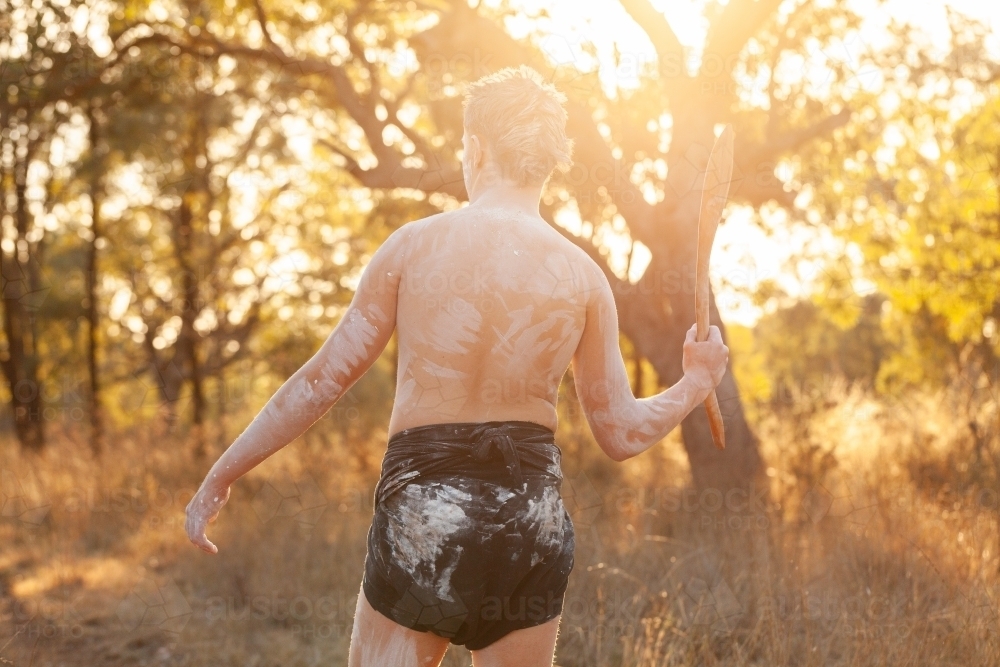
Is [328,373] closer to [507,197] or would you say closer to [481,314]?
[481,314]

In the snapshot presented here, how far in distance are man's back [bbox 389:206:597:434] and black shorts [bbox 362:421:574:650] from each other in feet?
0.21

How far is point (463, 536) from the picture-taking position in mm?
1836

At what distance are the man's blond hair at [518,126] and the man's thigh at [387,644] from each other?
38.3 inches

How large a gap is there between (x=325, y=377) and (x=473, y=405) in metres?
0.33

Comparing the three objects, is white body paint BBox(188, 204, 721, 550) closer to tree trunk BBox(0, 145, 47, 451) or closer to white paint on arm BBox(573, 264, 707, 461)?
white paint on arm BBox(573, 264, 707, 461)

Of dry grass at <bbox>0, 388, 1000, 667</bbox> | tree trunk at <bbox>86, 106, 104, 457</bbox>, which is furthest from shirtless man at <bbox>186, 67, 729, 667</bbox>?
tree trunk at <bbox>86, 106, 104, 457</bbox>

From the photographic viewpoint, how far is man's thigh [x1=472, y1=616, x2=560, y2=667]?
1.87m

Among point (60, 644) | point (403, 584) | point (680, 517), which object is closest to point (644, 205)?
point (680, 517)

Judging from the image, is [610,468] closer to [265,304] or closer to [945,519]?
[945,519]

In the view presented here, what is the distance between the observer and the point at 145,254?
1677 centimetres
